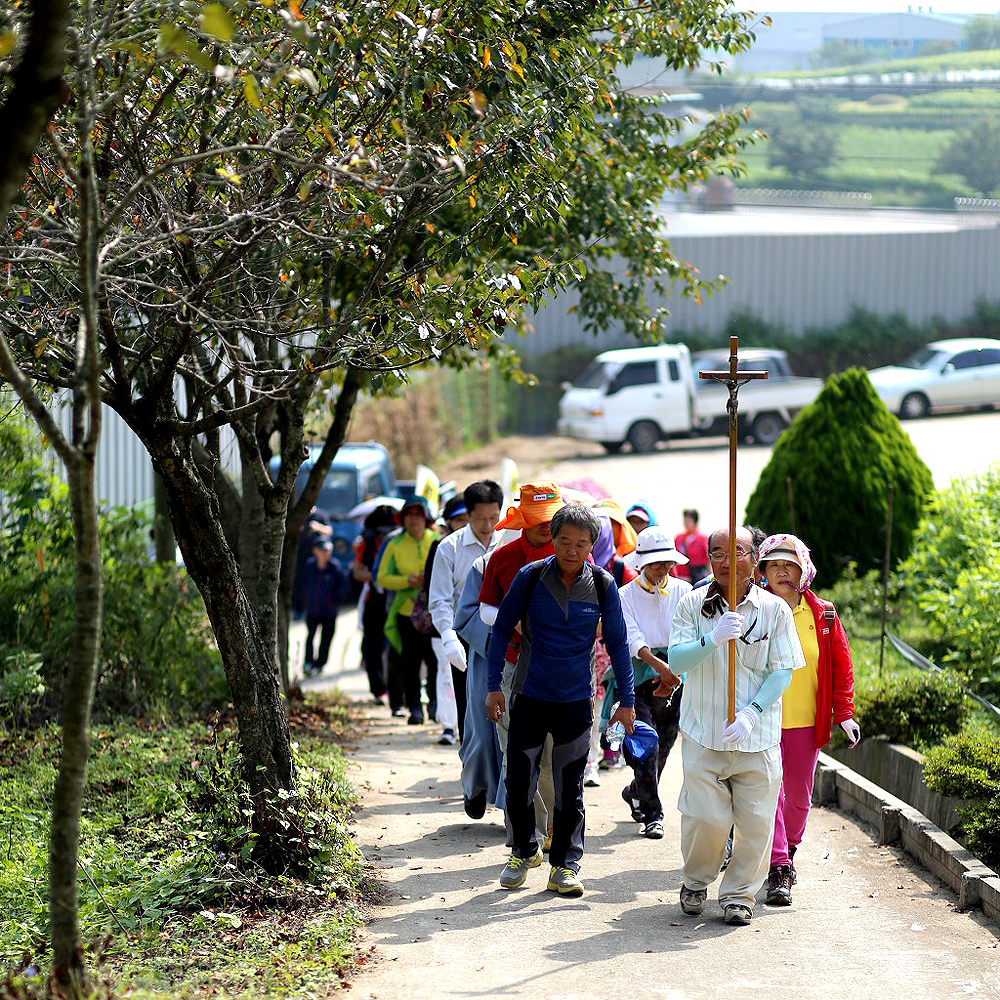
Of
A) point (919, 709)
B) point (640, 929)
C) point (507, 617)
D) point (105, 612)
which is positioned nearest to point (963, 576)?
point (919, 709)

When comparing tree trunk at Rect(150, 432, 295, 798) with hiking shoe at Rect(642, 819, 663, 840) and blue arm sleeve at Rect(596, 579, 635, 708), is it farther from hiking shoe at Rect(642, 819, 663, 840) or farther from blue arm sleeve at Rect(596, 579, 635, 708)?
hiking shoe at Rect(642, 819, 663, 840)

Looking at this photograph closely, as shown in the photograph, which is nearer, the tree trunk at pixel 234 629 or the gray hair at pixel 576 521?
the tree trunk at pixel 234 629

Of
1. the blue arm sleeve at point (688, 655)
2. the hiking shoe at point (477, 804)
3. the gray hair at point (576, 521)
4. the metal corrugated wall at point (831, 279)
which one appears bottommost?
the hiking shoe at point (477, 804)

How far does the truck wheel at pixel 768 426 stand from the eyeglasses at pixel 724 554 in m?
22.5

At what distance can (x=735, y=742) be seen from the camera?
5871 mm

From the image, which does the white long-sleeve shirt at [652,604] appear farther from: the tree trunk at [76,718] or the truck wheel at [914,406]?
the truck wheel at [914,406]

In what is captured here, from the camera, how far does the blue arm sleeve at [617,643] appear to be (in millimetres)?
6426

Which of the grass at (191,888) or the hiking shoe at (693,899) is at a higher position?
the grass at (191,888)

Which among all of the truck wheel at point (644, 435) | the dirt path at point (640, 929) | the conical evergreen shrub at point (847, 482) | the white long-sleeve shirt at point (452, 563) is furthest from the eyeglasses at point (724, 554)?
the truck wheel at point (644, 435)

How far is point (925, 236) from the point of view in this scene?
116 feet

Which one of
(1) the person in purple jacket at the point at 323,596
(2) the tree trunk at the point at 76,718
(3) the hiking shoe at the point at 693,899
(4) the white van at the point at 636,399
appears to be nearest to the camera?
(2) the tree trunk at the point at 76,718

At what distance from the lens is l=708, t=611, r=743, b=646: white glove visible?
5844 millimetres

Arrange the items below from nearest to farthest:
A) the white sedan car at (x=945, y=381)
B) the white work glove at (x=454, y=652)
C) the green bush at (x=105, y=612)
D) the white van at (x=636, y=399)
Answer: the white work glove at (x=454, y=652)
the green bush at (x=105, y=612)
the white van at (x=636, y=399)
the white sedan car at (x=945, y=381)

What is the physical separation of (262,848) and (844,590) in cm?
778
